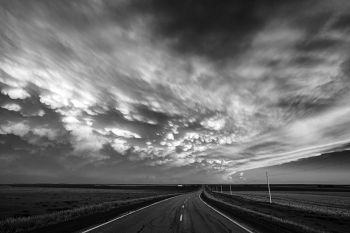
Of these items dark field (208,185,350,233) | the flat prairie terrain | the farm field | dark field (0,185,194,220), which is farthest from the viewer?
dark field (0,185,194,220)

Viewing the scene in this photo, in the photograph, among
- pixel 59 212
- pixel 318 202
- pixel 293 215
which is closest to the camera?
pixel 59 212

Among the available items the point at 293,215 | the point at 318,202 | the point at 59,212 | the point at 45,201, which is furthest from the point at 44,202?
the point at 318,202

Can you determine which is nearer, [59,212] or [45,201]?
[59,212]

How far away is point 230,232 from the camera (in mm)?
10430

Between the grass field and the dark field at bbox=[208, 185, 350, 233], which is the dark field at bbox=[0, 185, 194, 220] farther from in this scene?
the dark field at bbox=[208, 185, 350, 233]

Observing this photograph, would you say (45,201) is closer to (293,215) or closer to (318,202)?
(293,215)

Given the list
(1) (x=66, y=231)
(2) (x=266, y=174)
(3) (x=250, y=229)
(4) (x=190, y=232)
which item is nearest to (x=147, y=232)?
(4) (x=190, y=232)

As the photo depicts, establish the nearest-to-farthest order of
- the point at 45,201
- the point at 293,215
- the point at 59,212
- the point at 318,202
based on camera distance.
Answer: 1. the point at 59,212
2. the point at 293,215
3. the point at 318,202
4. the point at 45,201

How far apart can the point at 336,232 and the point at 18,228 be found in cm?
1637

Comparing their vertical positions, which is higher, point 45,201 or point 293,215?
point 293,215

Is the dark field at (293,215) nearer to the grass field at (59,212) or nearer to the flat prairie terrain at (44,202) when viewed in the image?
the grass field at (59,212)

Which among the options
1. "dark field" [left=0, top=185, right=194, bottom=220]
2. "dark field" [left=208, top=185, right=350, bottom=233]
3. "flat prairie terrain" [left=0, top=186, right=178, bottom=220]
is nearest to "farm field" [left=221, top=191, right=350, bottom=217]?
"dark field" [left=208, top=185, right=350, bottom=233]

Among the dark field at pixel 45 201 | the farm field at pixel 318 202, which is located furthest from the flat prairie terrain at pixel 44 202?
the farm field at pixel 318 202

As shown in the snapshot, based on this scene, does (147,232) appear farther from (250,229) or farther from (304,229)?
(304,229)
